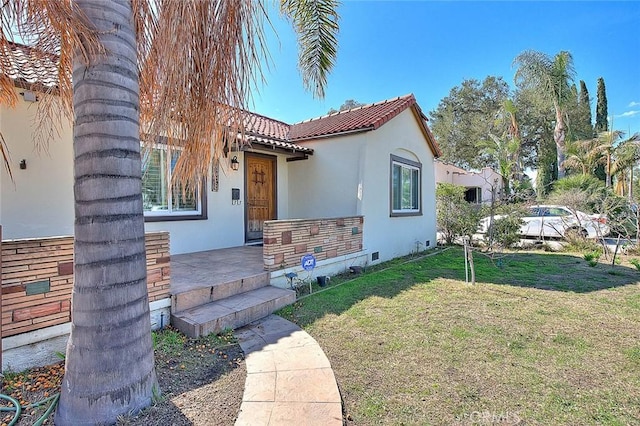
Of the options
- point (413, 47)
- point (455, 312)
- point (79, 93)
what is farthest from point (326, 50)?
point (413, 47)

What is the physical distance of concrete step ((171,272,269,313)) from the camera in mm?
4770

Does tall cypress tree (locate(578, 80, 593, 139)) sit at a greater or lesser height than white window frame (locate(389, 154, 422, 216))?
greater

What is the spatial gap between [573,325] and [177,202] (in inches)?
322

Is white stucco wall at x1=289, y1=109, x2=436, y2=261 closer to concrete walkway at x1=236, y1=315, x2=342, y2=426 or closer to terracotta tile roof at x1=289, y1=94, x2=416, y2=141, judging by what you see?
terracotta tile roof at x1=289, y1=94, x2=416, y2=141

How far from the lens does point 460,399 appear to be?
120 inches

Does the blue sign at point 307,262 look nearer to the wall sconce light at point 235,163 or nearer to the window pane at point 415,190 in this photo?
the wall sconce light at point 235,163

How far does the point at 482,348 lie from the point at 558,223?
12.7m

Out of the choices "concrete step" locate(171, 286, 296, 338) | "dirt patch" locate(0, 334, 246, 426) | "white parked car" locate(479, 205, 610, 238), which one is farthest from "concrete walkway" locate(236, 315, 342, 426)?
"white parked car" locate(479, 205, 610, 238)

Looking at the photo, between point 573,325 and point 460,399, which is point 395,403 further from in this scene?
point 573,325

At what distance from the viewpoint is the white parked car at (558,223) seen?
11.2 metres

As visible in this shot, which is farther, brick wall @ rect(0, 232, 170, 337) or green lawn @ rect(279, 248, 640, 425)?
brick wall @ rect(0, 232, 170, 337)

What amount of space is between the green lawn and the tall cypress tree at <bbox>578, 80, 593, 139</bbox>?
26.2 meters

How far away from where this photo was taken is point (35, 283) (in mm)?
3555

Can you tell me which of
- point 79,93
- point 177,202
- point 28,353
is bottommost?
point 28,353
